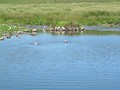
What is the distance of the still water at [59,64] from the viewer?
30788mm

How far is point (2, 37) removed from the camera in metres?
54.7

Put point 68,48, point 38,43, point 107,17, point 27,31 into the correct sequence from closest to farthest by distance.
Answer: point 68,48
point 38,43
point 27,31
point 107,17

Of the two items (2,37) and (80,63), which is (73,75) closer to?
(80,63)

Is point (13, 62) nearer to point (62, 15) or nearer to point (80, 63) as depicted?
point (80, 63)

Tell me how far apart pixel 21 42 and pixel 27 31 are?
34.2 feet

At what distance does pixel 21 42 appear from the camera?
53.2 meters

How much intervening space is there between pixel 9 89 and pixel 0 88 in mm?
706

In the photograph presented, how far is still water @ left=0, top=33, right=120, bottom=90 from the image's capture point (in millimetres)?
30788

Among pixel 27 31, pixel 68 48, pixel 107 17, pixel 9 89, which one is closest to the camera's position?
pixel 9 89

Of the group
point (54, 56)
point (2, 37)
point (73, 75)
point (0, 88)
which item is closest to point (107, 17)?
point (2, 37)

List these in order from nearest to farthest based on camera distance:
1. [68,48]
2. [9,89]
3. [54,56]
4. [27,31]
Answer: [9,89]
[54,56]
[68,48]
[27,31]

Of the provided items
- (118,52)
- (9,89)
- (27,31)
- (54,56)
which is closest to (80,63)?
(54,56)

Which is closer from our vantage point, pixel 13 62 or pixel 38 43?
pixel 13 62

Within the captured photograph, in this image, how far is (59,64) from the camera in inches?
1516
